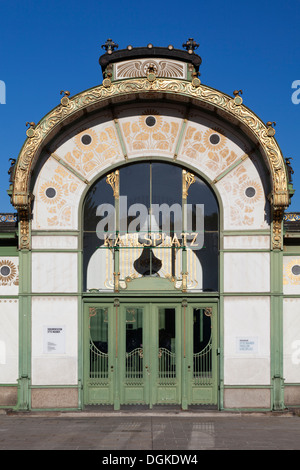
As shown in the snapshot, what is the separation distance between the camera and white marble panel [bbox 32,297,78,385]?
48.6ft

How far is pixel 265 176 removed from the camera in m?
15.1

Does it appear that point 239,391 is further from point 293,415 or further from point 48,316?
point 48,316

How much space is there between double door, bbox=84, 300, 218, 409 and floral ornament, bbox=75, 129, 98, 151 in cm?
411

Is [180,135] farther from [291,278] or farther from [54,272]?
[54,272]

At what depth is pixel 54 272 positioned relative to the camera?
15.0m

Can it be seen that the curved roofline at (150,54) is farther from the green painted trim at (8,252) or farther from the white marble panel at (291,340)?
the white marble panel at (291,340)

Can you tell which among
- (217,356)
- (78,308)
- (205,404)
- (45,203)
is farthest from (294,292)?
(45,203)

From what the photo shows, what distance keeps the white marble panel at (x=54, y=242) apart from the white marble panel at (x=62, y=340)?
1295mm

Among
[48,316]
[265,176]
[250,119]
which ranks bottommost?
[48,316]

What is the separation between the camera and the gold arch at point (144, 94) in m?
14.5

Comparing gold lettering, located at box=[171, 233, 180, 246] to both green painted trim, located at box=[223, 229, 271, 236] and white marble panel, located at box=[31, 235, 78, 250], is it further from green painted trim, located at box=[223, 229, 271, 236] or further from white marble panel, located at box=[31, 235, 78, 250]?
white marble panel, located at box=[31, 235, 78, 250]

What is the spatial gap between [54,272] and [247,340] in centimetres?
517

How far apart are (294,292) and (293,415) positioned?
3023mm

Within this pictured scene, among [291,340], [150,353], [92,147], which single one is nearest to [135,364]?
[150,353]
